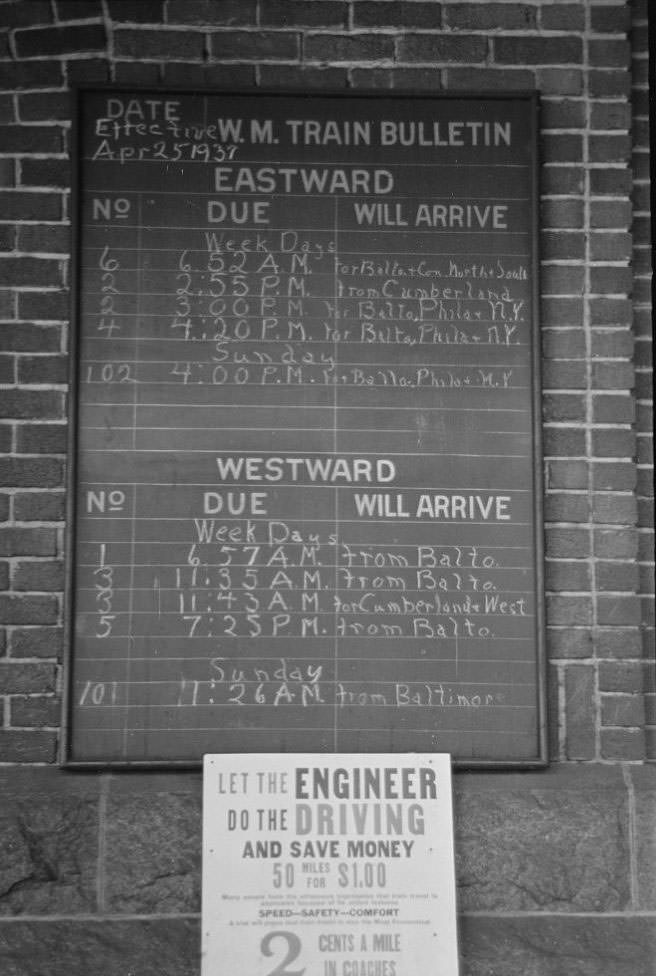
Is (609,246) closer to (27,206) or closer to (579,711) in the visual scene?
(579,711)

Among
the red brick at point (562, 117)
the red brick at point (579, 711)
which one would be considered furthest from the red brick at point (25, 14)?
the red brick at point (579, 711)

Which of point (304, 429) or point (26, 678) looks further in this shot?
point (304, 429)

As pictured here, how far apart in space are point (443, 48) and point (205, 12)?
81 centimetres

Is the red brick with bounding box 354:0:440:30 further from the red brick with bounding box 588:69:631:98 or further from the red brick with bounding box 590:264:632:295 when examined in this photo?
the red brick with bounding box 590:264:632:295

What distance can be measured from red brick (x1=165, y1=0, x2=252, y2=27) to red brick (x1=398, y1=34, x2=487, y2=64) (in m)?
0.50

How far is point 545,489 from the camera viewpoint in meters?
3.94

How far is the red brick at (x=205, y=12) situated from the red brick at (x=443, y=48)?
19.6 inches

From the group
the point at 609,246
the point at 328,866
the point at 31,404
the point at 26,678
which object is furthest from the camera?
the point at 609,246

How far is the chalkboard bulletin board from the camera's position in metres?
3.84

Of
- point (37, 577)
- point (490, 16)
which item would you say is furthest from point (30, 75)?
point (37, 577)

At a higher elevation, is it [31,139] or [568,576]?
[31,139]

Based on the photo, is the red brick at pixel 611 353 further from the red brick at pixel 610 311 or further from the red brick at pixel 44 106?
the red brick at pixel 44 106

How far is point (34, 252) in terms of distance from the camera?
3.98 metres

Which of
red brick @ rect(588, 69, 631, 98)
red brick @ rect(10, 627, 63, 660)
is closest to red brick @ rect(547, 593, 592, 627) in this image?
red brick @ rect(10, 627, 63, 660)
